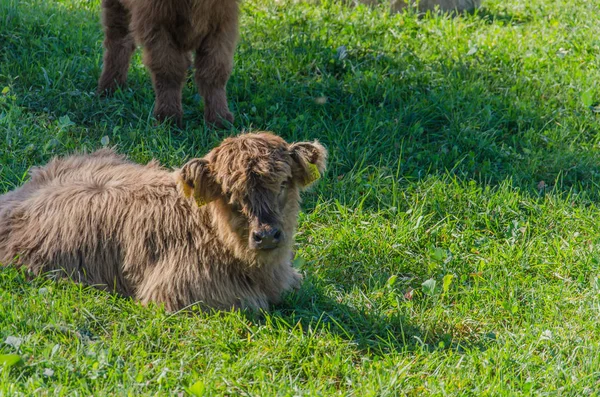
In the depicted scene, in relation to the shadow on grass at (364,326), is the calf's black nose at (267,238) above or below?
above

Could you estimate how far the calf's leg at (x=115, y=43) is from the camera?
7.31 metres

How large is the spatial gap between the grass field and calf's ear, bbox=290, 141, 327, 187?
2.44 feet

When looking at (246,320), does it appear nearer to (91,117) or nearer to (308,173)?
(308,173)

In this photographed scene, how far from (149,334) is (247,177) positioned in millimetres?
1032

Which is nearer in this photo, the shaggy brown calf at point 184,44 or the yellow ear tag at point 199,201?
the yellow ear tag at point 199,201

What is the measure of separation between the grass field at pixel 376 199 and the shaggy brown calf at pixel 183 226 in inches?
8.0

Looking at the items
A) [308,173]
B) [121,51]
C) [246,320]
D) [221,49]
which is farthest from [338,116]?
[246,320]

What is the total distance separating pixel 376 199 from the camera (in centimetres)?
634

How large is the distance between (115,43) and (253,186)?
124 inches

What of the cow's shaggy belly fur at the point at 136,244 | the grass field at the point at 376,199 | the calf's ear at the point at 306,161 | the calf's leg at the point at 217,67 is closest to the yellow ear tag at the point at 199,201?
the cow's shaggy belly fur at the point at 136,244

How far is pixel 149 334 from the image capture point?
15.4ft

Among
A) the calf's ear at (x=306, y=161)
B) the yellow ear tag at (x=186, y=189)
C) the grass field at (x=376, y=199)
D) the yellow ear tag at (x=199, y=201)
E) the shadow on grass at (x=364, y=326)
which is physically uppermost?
the calf's ear at (x=306, y=161)

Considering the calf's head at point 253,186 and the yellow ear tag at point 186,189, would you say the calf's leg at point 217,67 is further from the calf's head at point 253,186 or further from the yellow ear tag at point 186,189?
the yellow ear tag at point 186,189

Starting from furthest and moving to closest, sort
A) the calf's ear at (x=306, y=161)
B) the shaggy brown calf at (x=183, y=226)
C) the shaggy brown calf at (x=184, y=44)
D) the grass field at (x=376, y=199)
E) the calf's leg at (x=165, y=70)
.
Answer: the calf's leg at (x=165, y=70), the shaggy brown calf at (x=184, y=44), the calf's ear at (x=306, y=161), the shaggy brown calf at (x=183, y=226), the grass field at (x=376, y=199)
